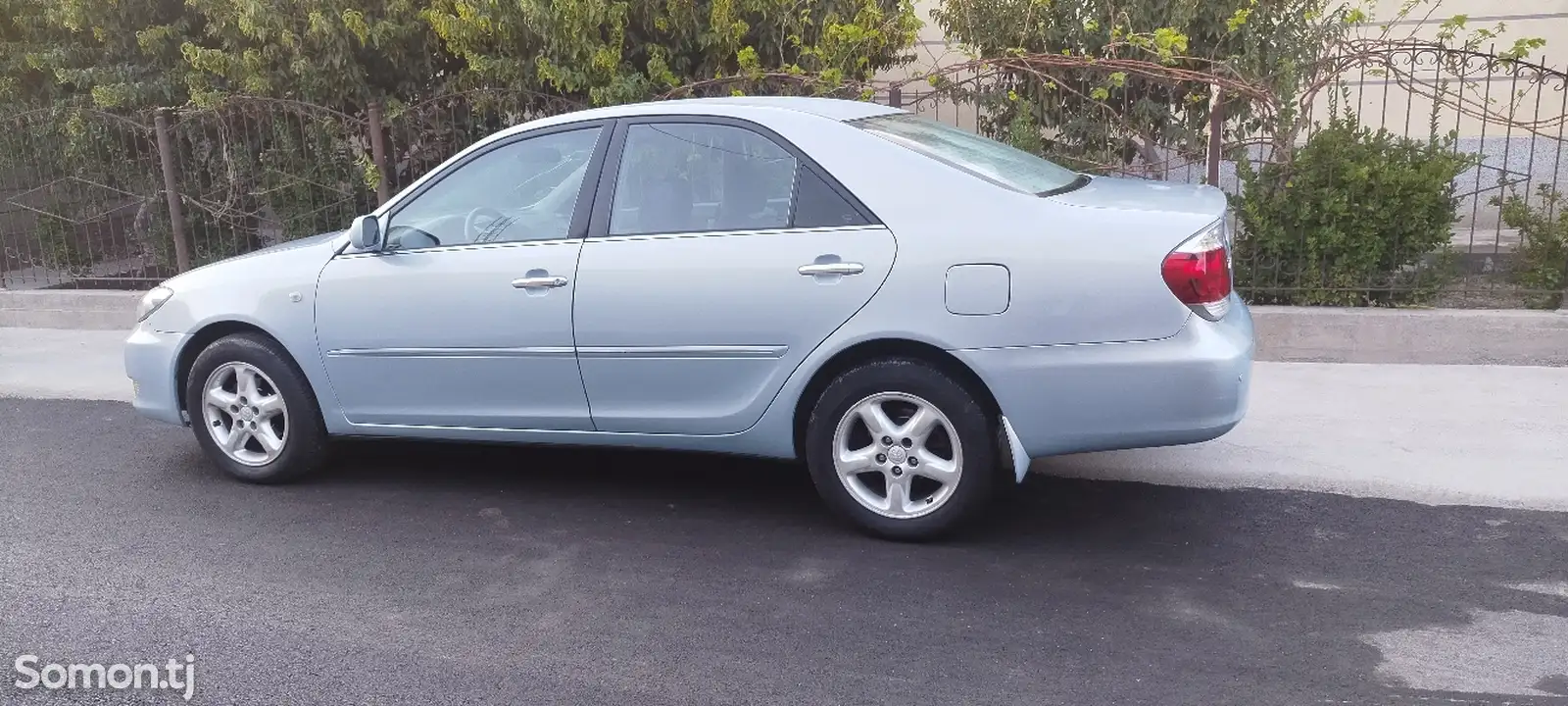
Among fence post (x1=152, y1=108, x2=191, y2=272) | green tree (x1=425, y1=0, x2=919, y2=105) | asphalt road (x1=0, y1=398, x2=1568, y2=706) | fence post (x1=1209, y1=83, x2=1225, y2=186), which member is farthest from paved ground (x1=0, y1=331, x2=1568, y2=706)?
fence post (x1=152, y1=108, x2=191, y2=272)

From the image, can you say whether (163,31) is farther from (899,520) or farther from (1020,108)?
(899,520)

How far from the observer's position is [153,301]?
18.3 feet

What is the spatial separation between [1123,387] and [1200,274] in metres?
0.44

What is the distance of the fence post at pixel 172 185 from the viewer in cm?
935

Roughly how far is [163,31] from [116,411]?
13.0ft

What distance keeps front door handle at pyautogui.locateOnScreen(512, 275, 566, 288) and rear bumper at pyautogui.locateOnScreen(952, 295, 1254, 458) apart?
1528 mm

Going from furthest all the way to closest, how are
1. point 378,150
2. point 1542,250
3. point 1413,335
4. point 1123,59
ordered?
point 378,150, point 1123,59, point 1542,250, point 1413,335

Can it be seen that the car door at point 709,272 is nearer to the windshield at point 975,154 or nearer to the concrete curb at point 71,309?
the windshield at point 975,154

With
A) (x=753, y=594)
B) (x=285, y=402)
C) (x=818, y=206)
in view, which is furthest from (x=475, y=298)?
(x=753, y=594)

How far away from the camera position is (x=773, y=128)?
4.62m

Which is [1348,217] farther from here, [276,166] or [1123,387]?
[276,166]

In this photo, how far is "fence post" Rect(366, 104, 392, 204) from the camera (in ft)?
28.7

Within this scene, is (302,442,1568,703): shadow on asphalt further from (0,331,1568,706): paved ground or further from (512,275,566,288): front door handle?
(512,275,566,288): front door handle

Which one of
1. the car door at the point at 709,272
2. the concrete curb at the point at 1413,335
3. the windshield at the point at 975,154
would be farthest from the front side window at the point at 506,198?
the concrete curb at the point at 1413,335
